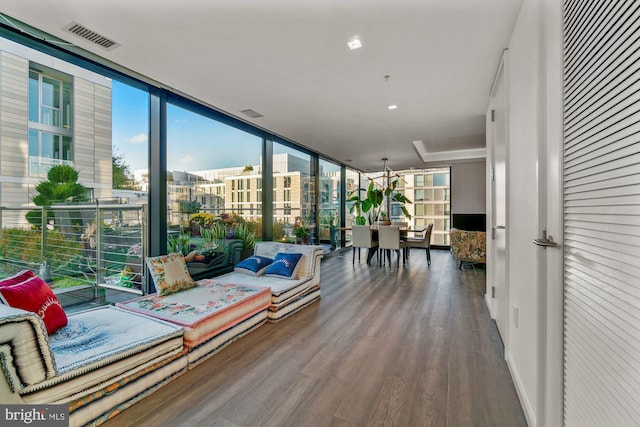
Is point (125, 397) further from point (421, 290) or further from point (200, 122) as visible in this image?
point (421, 290)

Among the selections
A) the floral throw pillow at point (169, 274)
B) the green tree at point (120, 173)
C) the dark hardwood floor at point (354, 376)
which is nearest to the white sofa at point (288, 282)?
the dark hardwood floor at point (354, 376)

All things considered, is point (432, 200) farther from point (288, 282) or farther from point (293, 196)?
point (288, 282)

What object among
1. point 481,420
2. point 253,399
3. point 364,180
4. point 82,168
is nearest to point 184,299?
point 253,399

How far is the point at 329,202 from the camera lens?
739cm

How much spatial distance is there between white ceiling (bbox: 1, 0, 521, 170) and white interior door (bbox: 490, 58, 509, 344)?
300mm

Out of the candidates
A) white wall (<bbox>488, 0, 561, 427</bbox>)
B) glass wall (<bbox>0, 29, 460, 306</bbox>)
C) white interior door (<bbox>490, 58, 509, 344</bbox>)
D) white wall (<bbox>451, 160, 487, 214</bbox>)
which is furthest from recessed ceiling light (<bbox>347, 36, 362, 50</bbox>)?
white wall (<bbox>451, 160, 487, 214</bbox>)

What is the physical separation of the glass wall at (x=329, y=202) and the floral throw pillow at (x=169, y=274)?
405cm

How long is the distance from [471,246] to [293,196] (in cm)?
353

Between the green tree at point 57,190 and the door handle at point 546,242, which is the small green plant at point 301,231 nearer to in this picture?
the green tree at point 57,190

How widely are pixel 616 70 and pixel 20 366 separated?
8.75ft

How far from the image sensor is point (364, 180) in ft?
30.1

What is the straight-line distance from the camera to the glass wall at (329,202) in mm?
6945

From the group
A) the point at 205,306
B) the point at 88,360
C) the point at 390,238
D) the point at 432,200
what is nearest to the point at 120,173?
the point at 205,306

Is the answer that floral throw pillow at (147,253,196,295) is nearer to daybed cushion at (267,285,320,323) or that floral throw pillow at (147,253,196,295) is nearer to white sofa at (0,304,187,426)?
white sofa at (0,304,187,426)
